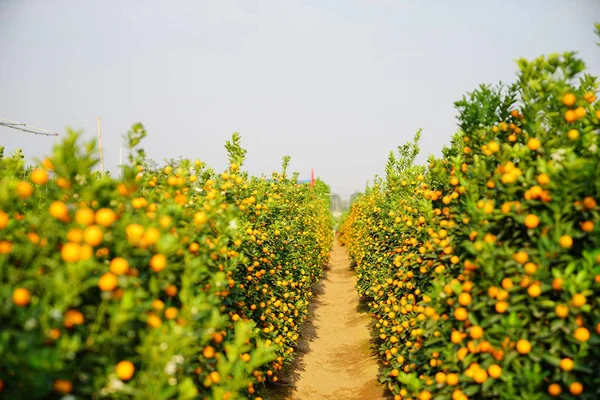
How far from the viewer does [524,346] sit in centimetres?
218

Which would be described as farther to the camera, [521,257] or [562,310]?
[521,257]

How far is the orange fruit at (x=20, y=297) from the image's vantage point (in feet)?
5.07

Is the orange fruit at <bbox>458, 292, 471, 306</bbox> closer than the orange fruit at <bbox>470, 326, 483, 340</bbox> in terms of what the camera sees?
No

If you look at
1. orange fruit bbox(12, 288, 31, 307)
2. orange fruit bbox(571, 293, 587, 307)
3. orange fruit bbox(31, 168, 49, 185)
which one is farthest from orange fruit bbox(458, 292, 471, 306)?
orange fruit bbox(31, 168, 49, 185)

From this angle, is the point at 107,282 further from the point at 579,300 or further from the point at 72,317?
the point at 579,300

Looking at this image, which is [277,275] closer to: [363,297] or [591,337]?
[591,337]

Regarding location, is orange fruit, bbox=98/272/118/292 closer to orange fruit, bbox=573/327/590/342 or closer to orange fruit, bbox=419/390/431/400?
orange fruit, bbox=419/390/431/400

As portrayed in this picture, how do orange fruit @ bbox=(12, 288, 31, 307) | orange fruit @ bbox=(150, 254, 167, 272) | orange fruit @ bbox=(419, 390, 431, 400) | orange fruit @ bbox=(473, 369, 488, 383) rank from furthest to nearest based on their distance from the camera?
orange fruit @ bbox=(419, 390, 431, 400)
orange fruit @ bbox=(473, 369, 488, 383)
orange fruit @ bbox=(150, 254, 167, 272)
orange fruit @ bbox=(12, 288, 31, 307)

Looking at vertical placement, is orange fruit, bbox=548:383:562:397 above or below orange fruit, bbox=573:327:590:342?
below

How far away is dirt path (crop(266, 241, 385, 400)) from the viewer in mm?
5672

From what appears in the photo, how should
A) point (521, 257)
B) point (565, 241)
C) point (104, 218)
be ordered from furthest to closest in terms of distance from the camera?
1. point (521, 257)
2. point (565, 241)
3. point (104, 218)

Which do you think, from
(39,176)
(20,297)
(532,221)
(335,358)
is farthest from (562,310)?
(335,358)

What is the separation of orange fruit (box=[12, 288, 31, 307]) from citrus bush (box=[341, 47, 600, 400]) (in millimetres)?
2602

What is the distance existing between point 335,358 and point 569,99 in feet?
20.9
